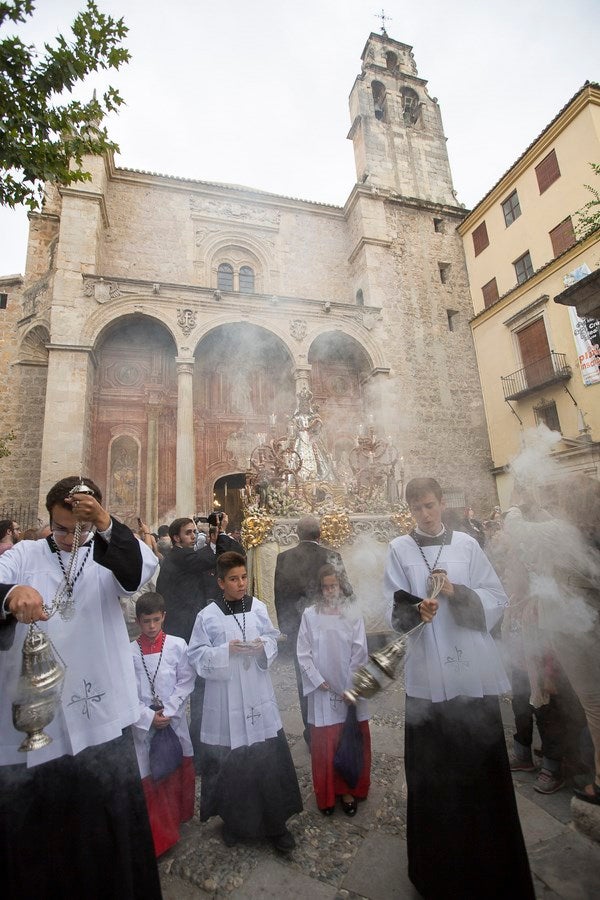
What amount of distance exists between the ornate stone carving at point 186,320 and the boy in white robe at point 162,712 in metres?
10.9

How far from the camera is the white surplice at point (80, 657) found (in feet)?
5.28

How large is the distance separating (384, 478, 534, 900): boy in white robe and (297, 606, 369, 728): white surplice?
0.85 m

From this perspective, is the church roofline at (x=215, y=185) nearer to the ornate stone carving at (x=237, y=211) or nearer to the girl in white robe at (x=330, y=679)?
the ornate stone carving at (x=237, y=211)

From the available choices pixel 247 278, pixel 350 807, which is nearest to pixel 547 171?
pixel 247 278

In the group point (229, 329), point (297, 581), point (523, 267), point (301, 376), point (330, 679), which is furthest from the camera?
point (523, 267)

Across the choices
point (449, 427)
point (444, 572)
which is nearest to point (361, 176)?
point (449, 427)

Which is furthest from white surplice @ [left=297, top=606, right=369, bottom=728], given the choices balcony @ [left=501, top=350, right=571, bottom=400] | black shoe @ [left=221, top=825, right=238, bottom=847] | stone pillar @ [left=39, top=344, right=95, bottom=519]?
balcony @ [left=501, top=350, right=571, bottom=400]

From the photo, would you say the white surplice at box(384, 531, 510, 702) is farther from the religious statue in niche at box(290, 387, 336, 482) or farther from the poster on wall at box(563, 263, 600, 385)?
the poster on wall at box(563, 263, 600, 385)

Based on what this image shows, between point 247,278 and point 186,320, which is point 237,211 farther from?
point 186,320

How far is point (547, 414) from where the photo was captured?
544 inches

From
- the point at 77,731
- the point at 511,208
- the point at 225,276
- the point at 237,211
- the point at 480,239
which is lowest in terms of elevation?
the point at 77,731

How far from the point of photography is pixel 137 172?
15.0 meters

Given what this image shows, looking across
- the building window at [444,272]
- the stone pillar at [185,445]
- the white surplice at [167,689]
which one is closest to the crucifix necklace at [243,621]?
the white surplice at [167,689]

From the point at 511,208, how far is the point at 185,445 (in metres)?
13.9
